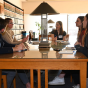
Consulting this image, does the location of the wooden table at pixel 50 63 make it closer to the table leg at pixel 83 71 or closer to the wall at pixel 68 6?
the table leg at pixel 83 71

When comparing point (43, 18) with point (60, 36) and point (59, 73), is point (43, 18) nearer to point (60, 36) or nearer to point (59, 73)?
point (59, 73)

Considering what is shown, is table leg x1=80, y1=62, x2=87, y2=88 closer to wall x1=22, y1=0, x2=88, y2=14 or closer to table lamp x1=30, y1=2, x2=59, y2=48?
table lamp x1=30, y1=2, x2=59, y2=48

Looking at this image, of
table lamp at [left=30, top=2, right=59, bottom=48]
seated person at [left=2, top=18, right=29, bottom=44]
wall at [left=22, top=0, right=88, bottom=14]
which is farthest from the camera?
wall at [left=22, top=0, right=88, bottom=14]

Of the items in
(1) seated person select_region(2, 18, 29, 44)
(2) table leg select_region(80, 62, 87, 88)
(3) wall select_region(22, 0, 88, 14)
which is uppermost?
(3) wall select_region(22, 0, 88, 14)

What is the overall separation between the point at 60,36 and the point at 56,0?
16.0 feet

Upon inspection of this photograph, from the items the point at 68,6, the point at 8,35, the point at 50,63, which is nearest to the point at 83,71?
the point at 50,63

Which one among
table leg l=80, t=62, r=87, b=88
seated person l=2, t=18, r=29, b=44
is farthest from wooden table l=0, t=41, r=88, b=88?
seated person l=2, t=18, r=29, b=44

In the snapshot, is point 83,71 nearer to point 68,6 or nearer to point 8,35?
point 8,35

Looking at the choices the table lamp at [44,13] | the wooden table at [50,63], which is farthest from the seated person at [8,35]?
the wooden table at [50,63]

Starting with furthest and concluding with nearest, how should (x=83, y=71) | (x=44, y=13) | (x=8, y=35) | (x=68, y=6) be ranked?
(x=68, y=6)
(x=8, y=35)
(x=44, y=13)
(x=83, y=71)

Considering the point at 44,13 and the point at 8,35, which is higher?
the point at 44,13

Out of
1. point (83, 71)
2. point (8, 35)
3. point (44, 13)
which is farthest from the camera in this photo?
point (8, 35)

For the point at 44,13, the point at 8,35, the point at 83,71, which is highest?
the point at 44,13

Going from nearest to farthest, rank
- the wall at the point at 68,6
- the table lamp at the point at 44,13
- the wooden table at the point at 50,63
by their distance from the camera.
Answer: the wooden table at the point at 50,63, the table lamp at the point at 44,13, the wall at the point at 68,6
